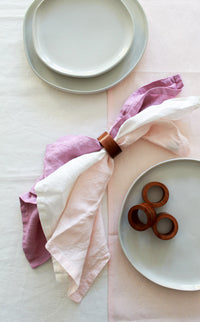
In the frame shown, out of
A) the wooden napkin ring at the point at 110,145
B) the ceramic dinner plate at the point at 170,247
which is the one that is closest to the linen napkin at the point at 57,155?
the wooden napkin ring at the point at 110,145

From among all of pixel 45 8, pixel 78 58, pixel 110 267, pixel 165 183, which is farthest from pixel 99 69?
pixel 110 267

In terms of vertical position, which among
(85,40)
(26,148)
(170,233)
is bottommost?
(170,233)

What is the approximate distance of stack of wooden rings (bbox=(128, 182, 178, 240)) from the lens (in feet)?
2.03

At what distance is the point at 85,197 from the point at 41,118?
0.73 feet

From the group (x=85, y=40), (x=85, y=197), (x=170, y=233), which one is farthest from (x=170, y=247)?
(x=85, y=40)

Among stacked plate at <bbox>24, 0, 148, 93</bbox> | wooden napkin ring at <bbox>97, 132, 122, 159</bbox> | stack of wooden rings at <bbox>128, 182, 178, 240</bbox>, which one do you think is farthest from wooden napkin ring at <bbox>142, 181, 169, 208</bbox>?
stacked plate at <bbox>24, 0, 148, 93</bbox>

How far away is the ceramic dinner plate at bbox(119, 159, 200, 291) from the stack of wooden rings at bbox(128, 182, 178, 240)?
0.03 metres

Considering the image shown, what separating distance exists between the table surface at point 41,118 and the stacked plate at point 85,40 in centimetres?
3

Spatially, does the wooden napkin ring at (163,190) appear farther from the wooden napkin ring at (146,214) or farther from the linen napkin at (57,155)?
the linen napkin at (57,155)

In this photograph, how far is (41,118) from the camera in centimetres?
71

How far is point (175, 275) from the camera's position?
658 millimetres

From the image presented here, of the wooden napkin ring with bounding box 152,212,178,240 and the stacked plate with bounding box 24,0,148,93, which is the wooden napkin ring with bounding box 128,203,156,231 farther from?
the stacked plate with bounding box 24,0,148,93

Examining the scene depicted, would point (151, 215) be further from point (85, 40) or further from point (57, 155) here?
point (85, 40)

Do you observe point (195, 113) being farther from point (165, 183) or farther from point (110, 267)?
point (110, 267)
